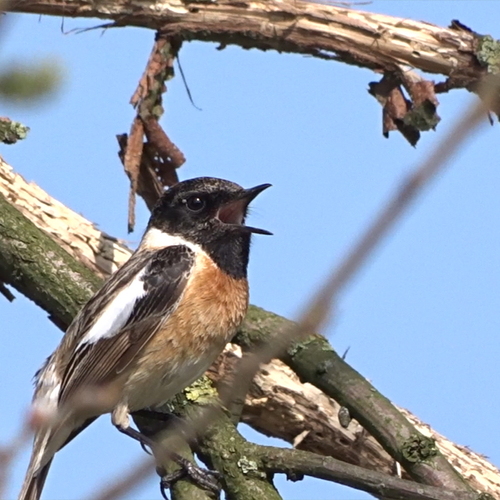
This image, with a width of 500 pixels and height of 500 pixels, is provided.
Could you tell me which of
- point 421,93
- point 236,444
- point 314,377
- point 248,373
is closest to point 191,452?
point 236,444

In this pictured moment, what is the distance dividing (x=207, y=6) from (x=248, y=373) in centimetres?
565

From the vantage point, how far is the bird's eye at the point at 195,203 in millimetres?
6242

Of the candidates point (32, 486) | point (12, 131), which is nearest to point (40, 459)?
point (32, 486)

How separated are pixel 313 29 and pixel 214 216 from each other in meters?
1.68

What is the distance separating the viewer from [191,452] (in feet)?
17.8

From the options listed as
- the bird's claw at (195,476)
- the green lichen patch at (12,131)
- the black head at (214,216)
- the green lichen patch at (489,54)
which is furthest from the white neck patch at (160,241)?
the green lichen patch at (489,54)

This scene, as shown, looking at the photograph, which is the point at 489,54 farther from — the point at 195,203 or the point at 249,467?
the point at 249,467

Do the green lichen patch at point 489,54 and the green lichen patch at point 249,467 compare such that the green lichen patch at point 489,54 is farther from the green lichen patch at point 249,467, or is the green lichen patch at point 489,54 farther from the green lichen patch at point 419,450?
the green lichen patch at point 249,467

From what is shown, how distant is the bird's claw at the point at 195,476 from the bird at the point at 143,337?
1.50ft

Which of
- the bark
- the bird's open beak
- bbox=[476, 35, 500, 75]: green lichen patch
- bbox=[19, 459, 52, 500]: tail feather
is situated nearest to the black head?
the bird's open beak

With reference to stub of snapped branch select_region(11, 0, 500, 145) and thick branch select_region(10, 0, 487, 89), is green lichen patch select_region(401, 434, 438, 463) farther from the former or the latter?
thick branch select_region(10, 0, 487, 89)

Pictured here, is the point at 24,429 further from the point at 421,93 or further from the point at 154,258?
the point at 421,93

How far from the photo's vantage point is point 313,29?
709cm

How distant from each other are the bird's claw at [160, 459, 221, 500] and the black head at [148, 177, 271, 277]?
130 centimetres
